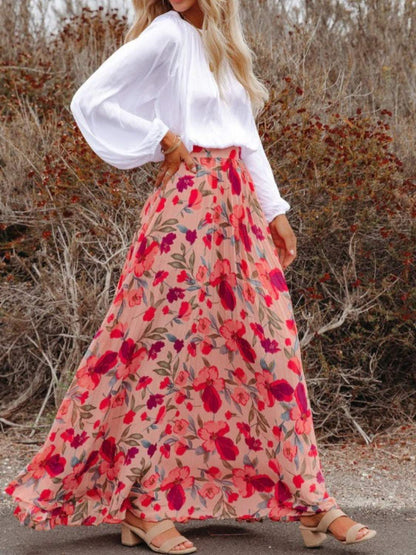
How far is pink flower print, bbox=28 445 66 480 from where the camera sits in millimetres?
3105

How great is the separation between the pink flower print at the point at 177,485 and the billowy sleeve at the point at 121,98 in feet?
3.22

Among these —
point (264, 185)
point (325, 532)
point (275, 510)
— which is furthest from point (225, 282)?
point (325, 532)

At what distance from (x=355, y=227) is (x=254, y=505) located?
6.15ft

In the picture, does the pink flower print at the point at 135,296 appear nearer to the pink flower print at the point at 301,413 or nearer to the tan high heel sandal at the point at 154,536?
the pink flower print at the point at 301,413

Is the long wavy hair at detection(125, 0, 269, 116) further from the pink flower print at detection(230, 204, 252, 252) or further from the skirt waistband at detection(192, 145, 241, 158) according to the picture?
the pink flower print at detection(230, 204, 252, 252)

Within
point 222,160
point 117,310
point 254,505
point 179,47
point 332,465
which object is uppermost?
point 179,47

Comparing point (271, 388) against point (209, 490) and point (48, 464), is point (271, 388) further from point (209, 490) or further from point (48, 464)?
point (48, 464)

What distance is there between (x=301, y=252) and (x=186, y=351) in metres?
1.84

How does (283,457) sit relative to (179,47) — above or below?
below

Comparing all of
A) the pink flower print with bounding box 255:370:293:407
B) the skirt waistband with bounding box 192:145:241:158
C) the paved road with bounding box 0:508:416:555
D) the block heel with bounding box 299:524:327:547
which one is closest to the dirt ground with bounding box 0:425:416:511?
the paved road with bounding box 0:508:416:555

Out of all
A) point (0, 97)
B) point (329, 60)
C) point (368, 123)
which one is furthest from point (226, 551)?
point (329, 60)

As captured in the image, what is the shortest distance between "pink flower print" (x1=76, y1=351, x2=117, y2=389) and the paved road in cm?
54

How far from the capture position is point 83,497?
3.15 metres

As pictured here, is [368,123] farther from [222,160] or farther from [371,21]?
[371,21]
